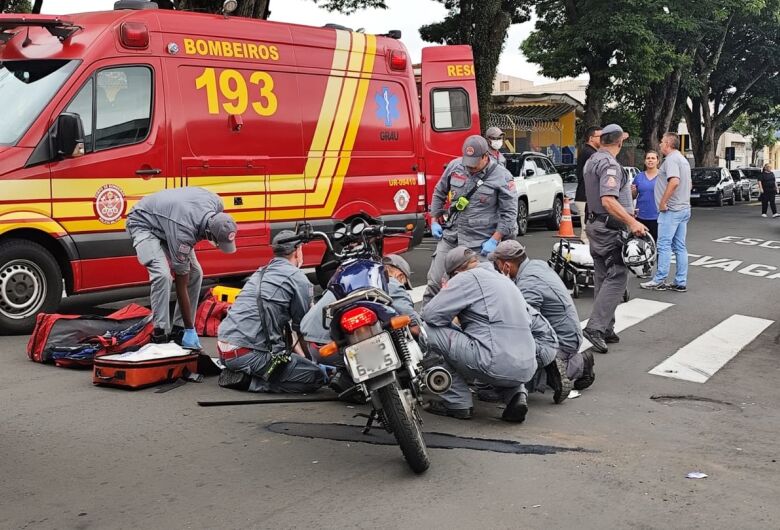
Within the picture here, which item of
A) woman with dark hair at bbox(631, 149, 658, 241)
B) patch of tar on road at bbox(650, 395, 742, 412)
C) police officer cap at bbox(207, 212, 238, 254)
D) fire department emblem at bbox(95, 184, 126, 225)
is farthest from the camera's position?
woman with dark hair at bbox(631, 149, 658, 241)

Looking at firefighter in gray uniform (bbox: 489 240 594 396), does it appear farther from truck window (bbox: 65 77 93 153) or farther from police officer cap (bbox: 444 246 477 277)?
truck window (bbox: 65 77 93 153)

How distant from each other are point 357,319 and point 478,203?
3.40 m

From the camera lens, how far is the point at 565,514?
14.2ft

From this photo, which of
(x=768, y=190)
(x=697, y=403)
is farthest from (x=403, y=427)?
(x=768, y=190)

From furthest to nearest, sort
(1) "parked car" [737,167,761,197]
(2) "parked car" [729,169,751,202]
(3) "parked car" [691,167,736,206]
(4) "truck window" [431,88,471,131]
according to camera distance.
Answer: (1) "parked car" [737,167,761,197] → (2) "parked car" [729,169,751,202] → (3) "parked car" [691,167,736,206] → (4) "truck window" [431,88,471,131]

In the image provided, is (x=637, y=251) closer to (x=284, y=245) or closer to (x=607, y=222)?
(x=607, y=222)

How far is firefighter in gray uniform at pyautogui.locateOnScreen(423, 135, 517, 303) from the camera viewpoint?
7.94m

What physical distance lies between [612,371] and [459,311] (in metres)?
2.44

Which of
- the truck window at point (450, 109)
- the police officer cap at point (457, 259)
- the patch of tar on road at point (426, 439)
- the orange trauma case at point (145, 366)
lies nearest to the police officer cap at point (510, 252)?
the police officer cap at point (457, 259)

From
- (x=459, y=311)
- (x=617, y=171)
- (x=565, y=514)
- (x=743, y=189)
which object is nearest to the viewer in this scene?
(x=565, y=514)

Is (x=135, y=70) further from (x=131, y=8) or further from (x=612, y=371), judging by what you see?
(x=612, y=371)

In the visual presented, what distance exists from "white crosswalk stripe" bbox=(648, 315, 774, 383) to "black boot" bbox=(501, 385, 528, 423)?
92.9 inches

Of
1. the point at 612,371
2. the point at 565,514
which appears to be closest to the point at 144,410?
the point at 565,514

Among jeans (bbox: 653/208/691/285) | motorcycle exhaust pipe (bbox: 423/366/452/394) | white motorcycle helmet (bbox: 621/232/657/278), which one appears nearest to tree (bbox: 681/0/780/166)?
jeans (bbox: 653/208/691/285)
